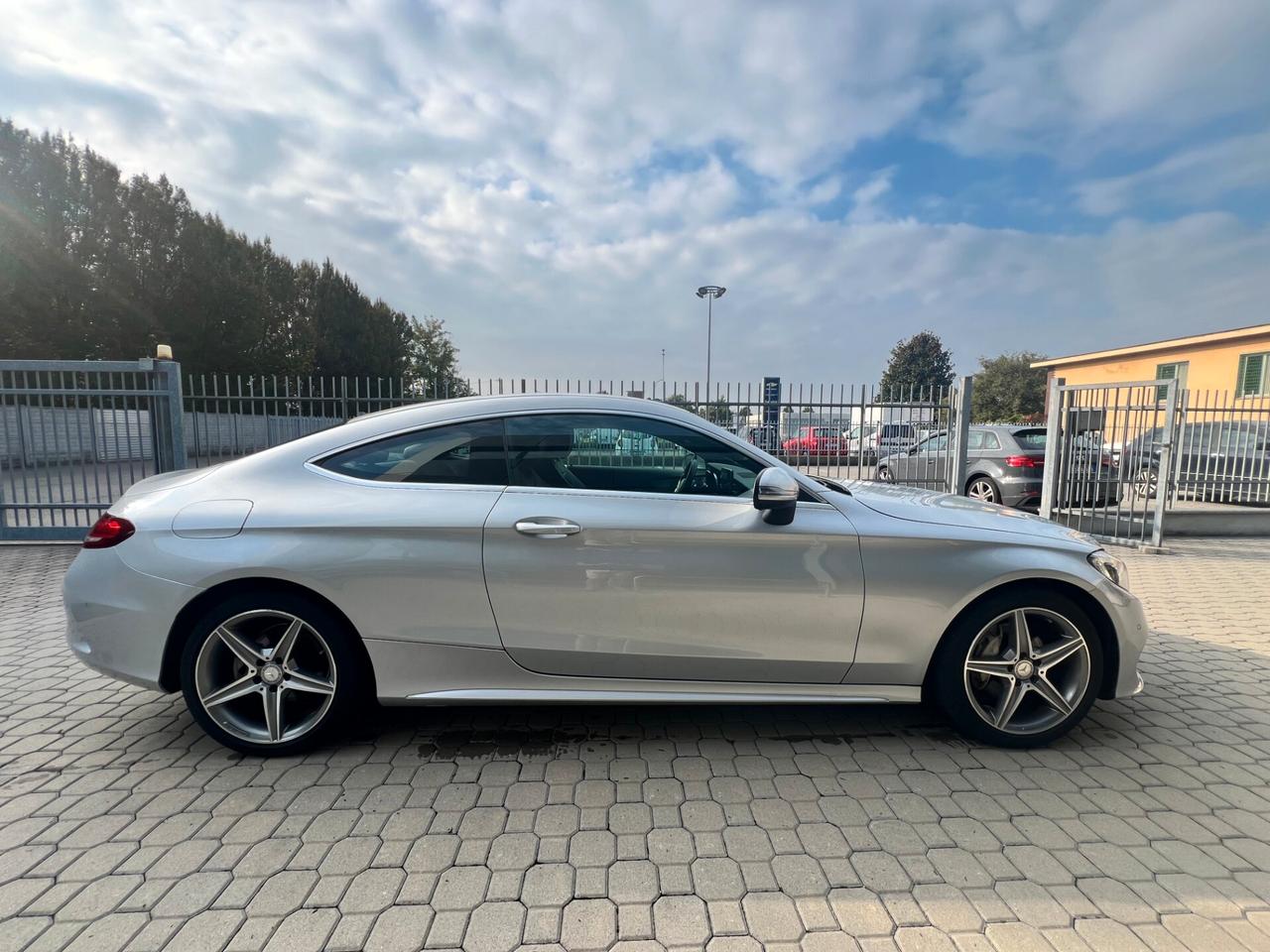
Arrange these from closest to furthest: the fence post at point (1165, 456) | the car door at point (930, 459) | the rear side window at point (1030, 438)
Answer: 1. the fence post at point (1165, 456)
2. the car door at point (930, 459)
3. the rear side window at point (1030, 438)

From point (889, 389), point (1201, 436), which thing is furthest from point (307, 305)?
point (1201, 436)

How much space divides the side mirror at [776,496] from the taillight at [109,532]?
2.67m

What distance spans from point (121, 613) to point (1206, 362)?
32060mm

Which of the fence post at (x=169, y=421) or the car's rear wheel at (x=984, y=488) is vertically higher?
the fence post at (x=169, y=421)

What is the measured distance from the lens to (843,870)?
2.04 meters

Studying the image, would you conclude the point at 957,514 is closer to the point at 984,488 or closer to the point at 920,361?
the point at 984,488

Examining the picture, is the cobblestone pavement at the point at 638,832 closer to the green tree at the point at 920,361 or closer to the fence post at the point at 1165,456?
the fence post at the point at 1165,456

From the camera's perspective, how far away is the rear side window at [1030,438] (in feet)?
32.1

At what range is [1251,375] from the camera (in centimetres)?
2134

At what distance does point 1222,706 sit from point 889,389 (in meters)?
5.38

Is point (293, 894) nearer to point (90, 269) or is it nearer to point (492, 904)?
point (492, 904)

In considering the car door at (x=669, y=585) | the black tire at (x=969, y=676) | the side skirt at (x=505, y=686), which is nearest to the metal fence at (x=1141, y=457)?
the black tire at (x=969, y=676)

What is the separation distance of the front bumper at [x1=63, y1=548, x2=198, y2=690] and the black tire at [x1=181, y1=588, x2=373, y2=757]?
0.40ft

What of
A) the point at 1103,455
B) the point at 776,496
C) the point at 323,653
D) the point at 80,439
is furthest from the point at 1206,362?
the point at 80,439
